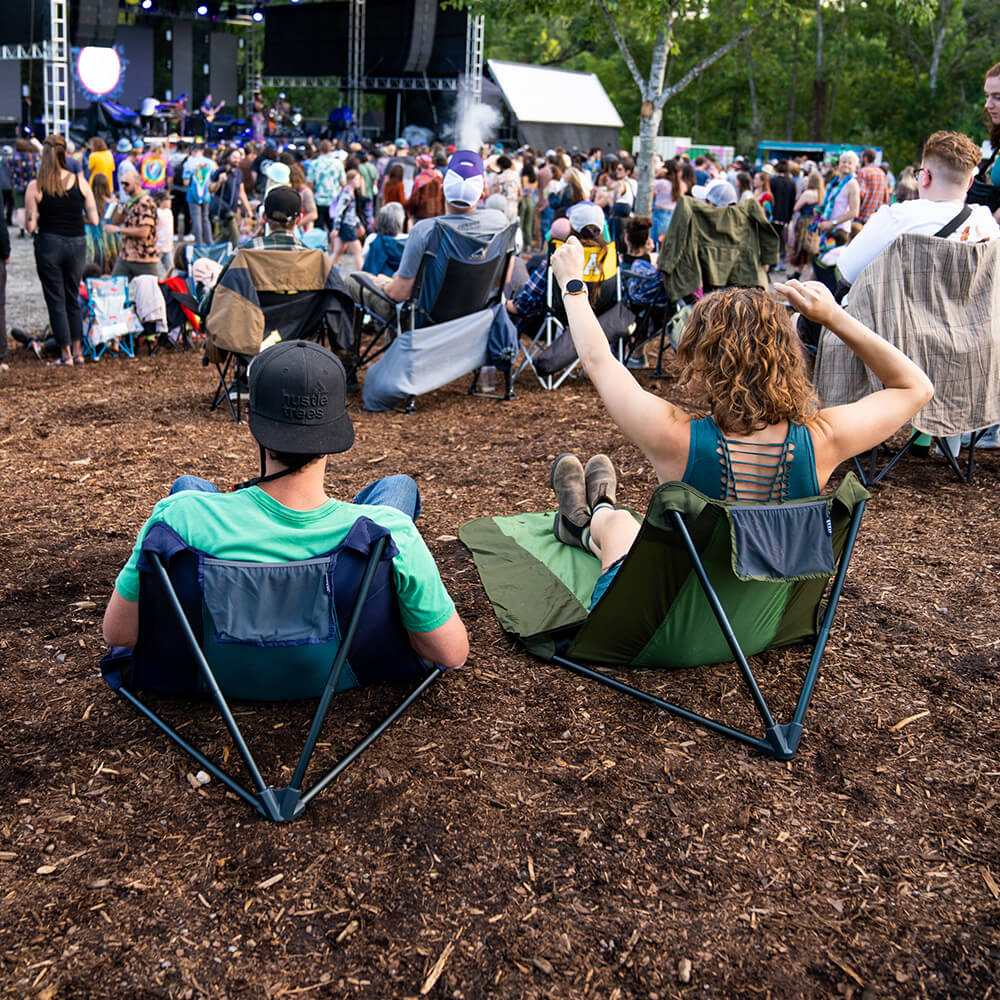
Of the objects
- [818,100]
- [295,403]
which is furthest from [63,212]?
[818,100]

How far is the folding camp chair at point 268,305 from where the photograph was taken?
6.01 metres

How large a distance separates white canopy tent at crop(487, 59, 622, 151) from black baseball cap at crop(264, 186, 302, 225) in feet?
68.8

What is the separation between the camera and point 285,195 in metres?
6.15

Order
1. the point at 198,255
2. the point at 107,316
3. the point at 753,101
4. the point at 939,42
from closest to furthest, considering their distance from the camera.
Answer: the point at 107,316 → the point at 198,255 → the point at 939,42 → the point at 753,101

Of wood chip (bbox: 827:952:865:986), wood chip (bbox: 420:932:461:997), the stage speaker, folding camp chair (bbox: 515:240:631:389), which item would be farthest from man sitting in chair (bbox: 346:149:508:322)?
the stage speaker

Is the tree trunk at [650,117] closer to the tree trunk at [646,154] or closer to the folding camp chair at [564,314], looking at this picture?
the tree trunk at [646,154]

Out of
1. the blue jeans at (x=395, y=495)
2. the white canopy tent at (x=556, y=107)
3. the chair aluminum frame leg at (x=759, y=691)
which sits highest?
the white canopy tent at (x=556, y=107)

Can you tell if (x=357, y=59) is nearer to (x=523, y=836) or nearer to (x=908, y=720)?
(x=908, y=720)

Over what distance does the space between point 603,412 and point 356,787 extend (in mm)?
4498

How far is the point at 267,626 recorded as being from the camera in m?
2.51

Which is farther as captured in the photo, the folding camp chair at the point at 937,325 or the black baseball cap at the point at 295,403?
the folding camp chair at the point at 937,325

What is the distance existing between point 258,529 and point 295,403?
31 centimetres

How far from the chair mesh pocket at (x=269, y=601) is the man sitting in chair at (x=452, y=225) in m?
4.45

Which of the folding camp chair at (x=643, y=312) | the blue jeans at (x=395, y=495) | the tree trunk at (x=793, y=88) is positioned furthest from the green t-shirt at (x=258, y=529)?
the tree trunk at (x=793, y=88)
